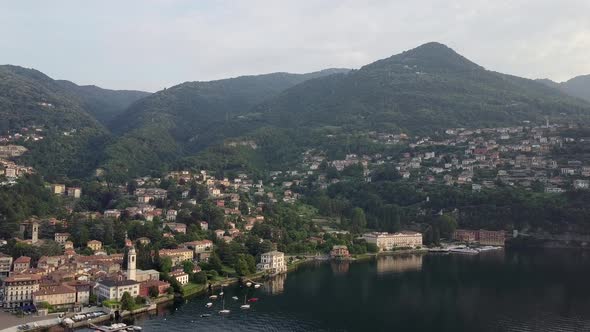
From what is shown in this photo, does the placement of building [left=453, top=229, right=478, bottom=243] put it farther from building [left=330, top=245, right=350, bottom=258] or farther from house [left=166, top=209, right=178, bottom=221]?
house [left=166, top=209, right=178, bottom=221]

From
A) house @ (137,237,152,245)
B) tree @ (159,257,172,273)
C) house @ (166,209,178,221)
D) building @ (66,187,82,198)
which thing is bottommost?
tree @ (159,257,172,273)

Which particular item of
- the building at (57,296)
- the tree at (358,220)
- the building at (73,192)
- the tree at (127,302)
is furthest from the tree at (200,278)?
the building at (73,192)

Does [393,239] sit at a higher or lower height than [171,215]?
lower

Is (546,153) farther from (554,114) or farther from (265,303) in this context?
(265,303)

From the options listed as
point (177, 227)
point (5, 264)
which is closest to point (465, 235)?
point (177, 227)

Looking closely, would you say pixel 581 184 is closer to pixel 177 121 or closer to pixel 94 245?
pixel 94 245

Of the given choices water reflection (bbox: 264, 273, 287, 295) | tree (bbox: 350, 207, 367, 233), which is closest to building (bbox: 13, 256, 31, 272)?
water reflection (bbox: 264, 273, 287, 295)

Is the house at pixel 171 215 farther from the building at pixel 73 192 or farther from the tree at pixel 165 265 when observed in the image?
the tree at pixel 165 265
